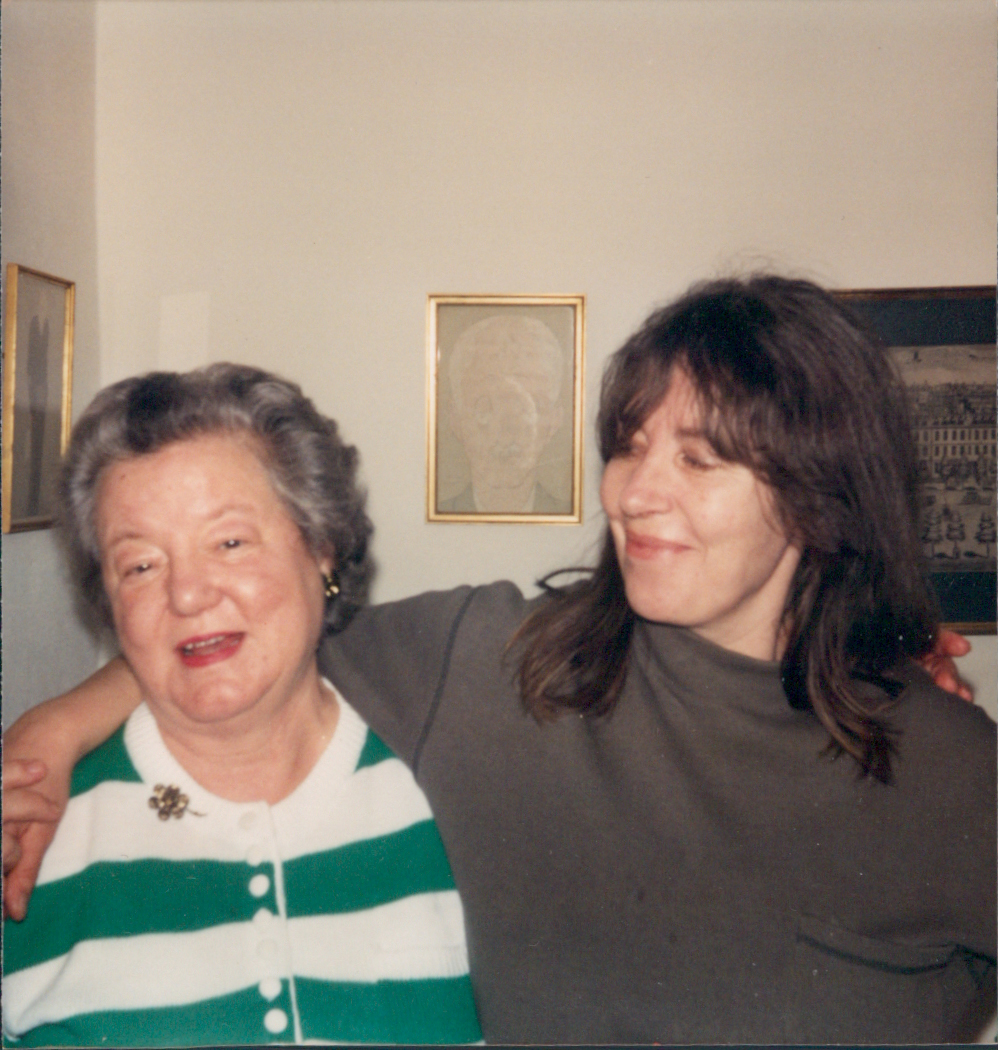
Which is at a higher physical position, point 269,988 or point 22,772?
point 22,772

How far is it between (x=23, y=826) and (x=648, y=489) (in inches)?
33.0

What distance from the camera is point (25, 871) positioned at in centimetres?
98

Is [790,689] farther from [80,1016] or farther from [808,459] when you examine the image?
[80,1016]

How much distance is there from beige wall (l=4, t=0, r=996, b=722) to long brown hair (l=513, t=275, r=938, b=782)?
3.0 inches

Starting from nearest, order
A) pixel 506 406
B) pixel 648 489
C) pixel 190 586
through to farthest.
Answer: pixel 190 586 → pixel 648 489 → pixel 506 406

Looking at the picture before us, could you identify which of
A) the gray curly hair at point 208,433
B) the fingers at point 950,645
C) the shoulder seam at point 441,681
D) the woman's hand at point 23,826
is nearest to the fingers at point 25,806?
the woman's hand at point 23,826

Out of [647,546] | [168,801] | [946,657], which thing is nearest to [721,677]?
[647,546]

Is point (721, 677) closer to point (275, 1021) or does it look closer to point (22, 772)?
point (275, 1021)

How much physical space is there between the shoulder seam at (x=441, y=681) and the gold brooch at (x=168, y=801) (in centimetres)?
29

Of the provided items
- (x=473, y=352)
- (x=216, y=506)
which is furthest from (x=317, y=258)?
(x=216, y=506)

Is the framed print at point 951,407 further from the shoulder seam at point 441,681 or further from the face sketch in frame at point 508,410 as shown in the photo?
the shoulder seam at point 441,681

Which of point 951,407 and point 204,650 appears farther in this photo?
point 951,407

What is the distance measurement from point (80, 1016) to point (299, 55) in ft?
3.94

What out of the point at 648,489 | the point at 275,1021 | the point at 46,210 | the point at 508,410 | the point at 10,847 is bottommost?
the point at 275,1021
